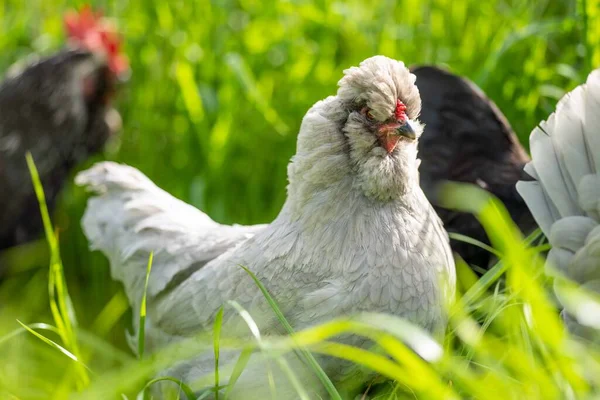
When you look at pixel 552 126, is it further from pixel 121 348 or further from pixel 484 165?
pixel 121 348

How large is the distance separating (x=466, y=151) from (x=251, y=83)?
108 centimetres

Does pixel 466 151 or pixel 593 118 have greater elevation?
pixel 593 118

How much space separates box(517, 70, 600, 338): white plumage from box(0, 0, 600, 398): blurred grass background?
968 millimetres

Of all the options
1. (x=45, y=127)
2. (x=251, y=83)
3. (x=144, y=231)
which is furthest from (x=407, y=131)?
(x=45, y=127)

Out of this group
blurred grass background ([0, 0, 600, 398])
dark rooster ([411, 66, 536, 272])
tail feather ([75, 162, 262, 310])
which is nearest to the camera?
tail feather ([75, 162, 262, 310])

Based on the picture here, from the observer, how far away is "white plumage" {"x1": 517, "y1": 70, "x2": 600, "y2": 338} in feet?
6.60

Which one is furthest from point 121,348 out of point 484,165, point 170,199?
point 484,165

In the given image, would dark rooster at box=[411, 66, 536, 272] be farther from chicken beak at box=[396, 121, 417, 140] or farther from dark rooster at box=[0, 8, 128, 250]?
dark rooster at box=[0, 8, 128, 250]

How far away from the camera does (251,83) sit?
334 cm

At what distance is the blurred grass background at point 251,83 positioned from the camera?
Result: 3260mm

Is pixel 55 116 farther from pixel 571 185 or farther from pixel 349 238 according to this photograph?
pixel 571 185

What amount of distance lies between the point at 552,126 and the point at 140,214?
4.73 feet

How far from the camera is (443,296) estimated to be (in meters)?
1.86

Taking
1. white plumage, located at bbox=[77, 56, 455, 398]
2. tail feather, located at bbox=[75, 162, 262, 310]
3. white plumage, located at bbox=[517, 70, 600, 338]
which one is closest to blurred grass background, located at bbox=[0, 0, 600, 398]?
tail feather, located at bbox=[75, 162, 262, 310]
